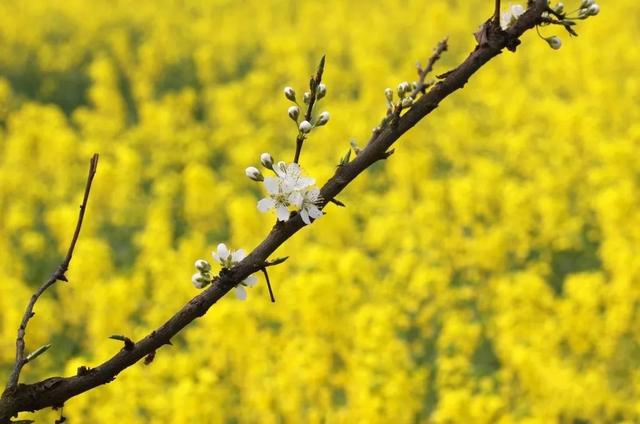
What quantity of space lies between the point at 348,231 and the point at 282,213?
7129 millimetres

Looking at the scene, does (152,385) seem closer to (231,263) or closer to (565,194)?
(231,263)

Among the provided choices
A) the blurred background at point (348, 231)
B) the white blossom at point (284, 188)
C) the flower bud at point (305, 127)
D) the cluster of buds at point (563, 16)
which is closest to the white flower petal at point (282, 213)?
the white blossom at point (284, 188)

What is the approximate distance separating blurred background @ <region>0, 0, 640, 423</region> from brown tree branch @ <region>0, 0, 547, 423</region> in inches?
142

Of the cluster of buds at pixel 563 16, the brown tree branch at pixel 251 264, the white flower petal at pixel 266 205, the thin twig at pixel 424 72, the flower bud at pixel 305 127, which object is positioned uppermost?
the thin twig at pixel 424 72

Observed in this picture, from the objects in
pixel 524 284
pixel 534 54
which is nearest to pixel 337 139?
pixel 534 54

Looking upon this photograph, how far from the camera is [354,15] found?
17578 mm

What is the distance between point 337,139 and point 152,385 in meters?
6.32

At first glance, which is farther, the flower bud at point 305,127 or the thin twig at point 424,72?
the thin twig at point 424,72

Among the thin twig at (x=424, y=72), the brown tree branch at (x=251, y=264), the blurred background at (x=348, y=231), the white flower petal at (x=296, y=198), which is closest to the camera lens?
the brown tree branch at (x=251, y=264)

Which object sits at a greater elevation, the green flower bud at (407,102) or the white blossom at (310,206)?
the green flower bud at (407,102)

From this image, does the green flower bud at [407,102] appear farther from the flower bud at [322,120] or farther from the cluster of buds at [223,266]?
the cluster of buds at [223,266]

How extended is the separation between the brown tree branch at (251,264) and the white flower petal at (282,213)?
6 centimetres

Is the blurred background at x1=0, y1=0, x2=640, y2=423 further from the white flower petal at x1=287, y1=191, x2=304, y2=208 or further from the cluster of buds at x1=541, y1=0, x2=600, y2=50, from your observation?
the cluster of buds at x1=541, y1=0, x2=600, y2=50

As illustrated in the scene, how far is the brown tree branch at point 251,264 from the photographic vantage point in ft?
3.40
